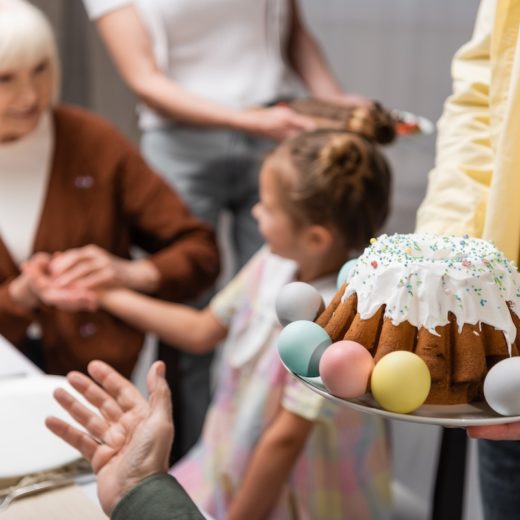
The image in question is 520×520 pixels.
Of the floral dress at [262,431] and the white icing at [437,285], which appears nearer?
the white icing at [437,285]

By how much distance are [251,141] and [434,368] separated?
1.51m

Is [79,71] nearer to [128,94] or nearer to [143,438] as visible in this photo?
[128,94]

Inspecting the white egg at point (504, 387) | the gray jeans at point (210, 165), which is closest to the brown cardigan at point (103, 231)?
the gray jeans at point (210, 165)

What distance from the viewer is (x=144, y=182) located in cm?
194

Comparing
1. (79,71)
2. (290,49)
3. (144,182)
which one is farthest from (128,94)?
(144,182)

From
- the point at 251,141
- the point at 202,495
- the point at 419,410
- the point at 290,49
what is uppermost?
the point at 419,410

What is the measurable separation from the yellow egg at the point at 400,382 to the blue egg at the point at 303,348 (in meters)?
0.06

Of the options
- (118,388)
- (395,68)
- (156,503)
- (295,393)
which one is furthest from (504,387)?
Answer: (395,68)

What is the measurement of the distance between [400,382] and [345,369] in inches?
1.8

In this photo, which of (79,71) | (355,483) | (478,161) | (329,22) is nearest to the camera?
(478,161)

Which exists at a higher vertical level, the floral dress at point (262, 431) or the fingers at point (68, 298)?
the fingers at point (68, 298)

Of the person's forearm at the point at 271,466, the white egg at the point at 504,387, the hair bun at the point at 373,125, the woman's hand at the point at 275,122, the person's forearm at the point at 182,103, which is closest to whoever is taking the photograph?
the white egg at the point at 504,387

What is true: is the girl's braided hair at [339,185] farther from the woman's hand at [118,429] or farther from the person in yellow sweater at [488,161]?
the woman's hand at [118,429]

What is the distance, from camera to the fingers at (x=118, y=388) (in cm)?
103
